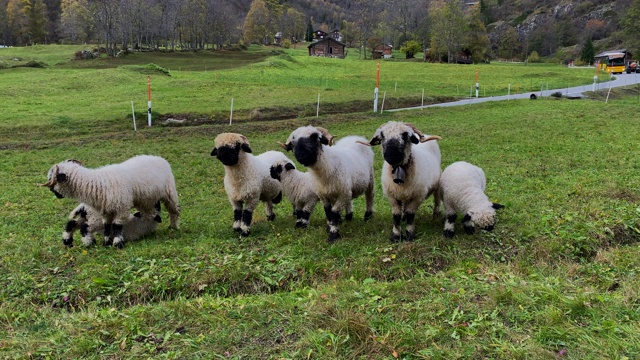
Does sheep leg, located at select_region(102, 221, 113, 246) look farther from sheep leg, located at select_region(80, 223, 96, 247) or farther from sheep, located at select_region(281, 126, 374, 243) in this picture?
sheep, located at select_region(281, 126, 374, 243)

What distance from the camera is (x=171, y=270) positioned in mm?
6727

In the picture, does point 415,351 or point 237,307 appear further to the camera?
point 237,307

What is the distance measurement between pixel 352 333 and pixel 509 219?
5223 millimetres

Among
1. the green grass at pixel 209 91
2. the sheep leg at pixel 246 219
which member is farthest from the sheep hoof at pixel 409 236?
the green grass at pixel 209 91

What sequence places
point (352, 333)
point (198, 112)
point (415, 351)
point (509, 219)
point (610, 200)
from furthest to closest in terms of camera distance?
point (198, 112) < point (610, 200) < point (509, 219) < point (352, 333) < point (415, 351)

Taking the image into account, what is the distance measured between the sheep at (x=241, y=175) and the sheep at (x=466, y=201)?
3758 millimetres

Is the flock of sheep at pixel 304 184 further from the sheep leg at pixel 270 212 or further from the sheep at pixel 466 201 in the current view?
the sheep leg at pixel 270 212

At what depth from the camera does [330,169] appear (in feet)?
26.2

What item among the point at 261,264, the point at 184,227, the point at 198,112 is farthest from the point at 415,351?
the point at 198,112

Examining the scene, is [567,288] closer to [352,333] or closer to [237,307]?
[352,333]

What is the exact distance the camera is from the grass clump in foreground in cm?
446

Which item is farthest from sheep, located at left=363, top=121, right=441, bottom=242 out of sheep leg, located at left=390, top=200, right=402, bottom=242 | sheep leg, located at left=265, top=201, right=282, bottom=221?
sheep leg, located at left=265, top=201, right=282, bottom=221

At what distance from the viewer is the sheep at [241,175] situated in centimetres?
839

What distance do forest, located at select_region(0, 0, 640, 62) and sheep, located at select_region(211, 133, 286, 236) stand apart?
76.0 m
